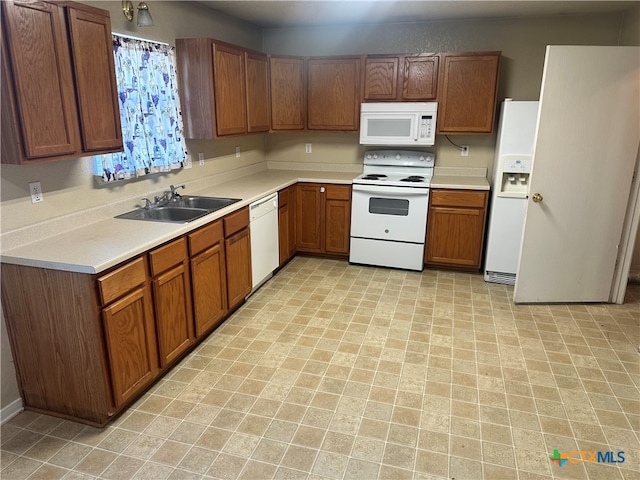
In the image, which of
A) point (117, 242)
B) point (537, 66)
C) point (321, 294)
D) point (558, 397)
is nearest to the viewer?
point (117, 242)

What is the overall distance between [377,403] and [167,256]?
1440 millimetres

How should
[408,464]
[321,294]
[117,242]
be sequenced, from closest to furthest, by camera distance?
[408,464]
[117,242]
[321,294]

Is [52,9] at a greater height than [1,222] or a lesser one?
greater

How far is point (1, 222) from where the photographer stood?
2152 mm

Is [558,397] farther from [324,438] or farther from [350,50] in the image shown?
[350,50]

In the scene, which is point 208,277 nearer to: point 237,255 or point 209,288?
point 209,288

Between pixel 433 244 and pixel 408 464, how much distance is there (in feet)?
8.69

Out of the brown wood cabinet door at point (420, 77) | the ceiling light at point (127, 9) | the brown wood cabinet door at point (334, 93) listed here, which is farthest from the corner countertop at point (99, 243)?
the brown wood cabinet door at point (420, 77)

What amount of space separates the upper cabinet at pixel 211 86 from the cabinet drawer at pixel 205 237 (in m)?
0.89

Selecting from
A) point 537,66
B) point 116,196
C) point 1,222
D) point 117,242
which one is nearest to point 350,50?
point 537,66

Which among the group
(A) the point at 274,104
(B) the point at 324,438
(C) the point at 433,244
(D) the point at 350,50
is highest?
(D) the point at 350,50

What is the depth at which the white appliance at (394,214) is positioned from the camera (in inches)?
167

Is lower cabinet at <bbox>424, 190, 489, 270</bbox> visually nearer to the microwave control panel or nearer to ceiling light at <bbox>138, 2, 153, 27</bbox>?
the microwave control panel

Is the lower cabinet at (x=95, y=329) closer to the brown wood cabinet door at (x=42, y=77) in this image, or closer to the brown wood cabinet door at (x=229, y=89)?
the brown wood cabinet door at (x=42, y=77)
